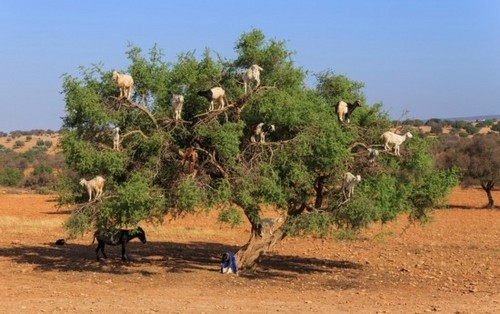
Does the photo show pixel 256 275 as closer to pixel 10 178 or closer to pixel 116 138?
pixel 116 138

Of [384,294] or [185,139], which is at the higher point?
[185,139]

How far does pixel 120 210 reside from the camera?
15.2 metres

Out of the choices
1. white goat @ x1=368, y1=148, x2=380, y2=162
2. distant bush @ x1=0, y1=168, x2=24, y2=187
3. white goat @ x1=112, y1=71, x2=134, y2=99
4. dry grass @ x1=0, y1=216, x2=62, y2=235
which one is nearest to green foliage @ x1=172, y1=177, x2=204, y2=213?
white goat @ x1=112, y1=71, x2=134, y2=99

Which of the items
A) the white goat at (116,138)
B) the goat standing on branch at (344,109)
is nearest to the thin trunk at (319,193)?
the goat standing on branch at (344,109)

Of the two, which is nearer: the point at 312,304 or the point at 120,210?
the point at 312,304

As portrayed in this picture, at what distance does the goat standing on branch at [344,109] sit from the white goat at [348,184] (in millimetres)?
1457

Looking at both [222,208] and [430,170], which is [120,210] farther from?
[430,170]

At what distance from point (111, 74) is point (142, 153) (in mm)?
2276

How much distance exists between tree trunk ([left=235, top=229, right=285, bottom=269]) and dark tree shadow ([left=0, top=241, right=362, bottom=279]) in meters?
0.30

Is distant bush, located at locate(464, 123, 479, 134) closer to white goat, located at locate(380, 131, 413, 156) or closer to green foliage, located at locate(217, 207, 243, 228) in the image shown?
white goat, located at locate(380, 131, 413, 156)

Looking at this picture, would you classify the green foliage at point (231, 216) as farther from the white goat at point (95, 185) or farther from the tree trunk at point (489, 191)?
the tree trunk at point (489, 191)

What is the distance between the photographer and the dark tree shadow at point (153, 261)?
18.1m

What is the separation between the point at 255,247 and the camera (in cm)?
1777

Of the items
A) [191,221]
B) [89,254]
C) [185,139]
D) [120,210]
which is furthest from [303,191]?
[191,221]
